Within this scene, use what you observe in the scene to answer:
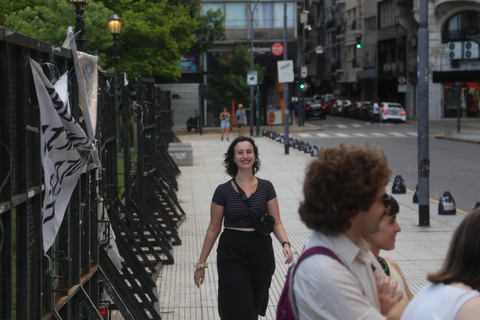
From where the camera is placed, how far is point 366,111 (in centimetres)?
6116

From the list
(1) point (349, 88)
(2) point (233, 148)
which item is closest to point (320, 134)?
(2) point (233, 148)

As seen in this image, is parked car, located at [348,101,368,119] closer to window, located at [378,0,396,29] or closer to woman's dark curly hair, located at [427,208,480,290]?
window, located at [378,0,396,29]

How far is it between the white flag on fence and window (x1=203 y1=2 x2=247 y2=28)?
159 ft

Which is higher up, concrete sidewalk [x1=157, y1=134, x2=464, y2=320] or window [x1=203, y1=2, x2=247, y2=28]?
window [x1=203, y1=2, x2=247, y2=28]

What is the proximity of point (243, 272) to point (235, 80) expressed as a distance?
42.3 metres

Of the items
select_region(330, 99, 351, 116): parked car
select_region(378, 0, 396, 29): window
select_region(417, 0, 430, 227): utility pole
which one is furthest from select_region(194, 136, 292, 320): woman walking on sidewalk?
select_region(330, 99, 351, 116): parked car

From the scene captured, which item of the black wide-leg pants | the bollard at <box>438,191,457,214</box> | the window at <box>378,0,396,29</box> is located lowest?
the bollard at <box>438,191,457,214</box>

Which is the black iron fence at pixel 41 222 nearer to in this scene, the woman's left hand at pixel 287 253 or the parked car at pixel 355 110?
the woman's left hand at pixel 287 253

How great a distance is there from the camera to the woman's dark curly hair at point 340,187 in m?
2.78

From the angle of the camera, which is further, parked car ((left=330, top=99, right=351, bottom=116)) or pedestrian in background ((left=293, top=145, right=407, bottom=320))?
parked car ((left=330, top=99, right=351, bottom=116))

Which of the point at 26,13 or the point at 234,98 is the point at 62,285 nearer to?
the point at 26,13

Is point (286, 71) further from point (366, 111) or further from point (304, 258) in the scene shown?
point (366, 111)

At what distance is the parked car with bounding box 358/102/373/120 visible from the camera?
58.2 meters

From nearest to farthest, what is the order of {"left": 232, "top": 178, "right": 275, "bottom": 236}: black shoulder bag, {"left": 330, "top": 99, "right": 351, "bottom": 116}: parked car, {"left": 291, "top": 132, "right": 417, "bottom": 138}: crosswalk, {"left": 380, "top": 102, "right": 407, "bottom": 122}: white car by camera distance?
1. {"left": 232, "top": 178, "right": 275, "bottom": 236}: black shoulder bag
2. {"left": 291, "top": 132, "right": 417, "bottom": 138}: crosswalk
3. {"left": 380, "top": 102, "right": 407, "bottom": 122}: white car
4. {"left": 330, "top": 99, "right": 351, "bottom": 116}: parked car
